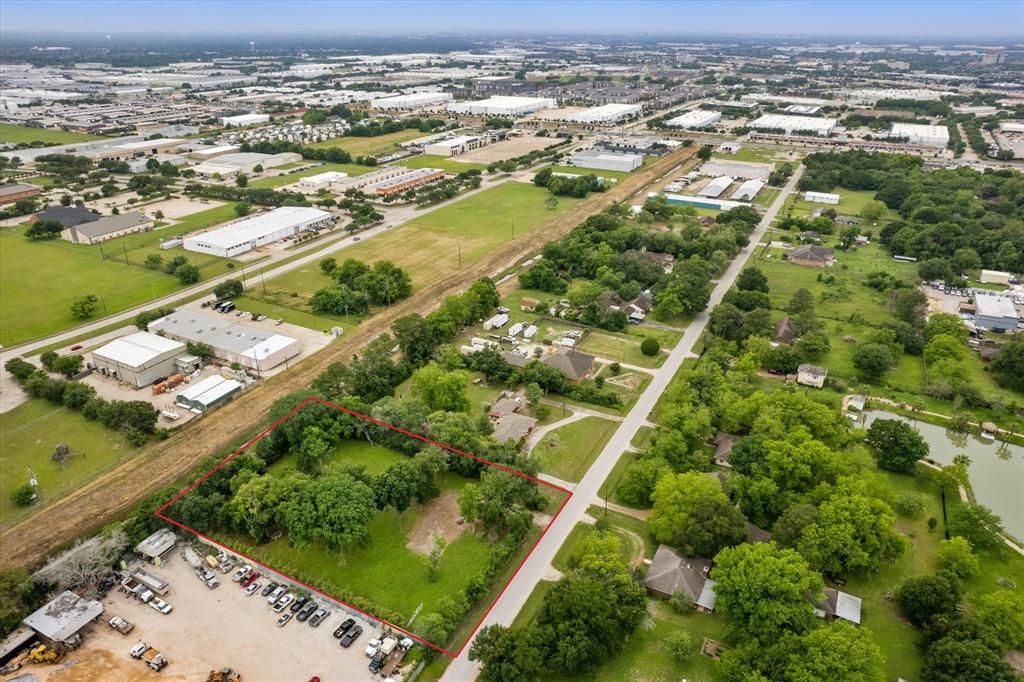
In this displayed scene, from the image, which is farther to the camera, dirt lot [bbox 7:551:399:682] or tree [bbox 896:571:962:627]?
tree [bbox 896:571:962:627]

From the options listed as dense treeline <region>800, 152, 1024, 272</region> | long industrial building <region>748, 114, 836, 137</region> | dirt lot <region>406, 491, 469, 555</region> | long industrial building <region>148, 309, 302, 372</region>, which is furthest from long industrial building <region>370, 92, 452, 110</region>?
dirt lot <region>406, 491, 469, 555</region>

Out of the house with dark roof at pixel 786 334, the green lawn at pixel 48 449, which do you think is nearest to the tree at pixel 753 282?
the house with dark roof at pixel 786 334

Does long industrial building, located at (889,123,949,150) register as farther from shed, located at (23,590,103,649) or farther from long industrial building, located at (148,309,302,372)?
shed, located at (23,590,103,649)

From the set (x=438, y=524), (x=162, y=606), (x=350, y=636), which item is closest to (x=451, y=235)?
(x=438, y=524)

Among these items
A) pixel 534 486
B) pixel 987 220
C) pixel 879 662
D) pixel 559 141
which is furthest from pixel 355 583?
pixel 559 141

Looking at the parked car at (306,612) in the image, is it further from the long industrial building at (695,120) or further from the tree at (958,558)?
the long industrial building at (695,120)

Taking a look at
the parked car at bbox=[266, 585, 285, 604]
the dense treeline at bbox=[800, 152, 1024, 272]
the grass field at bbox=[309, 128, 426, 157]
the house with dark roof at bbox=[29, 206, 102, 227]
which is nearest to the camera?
the parked car at bbox=[266, 585, 285, 604]

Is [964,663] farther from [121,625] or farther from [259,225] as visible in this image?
[259,225]
